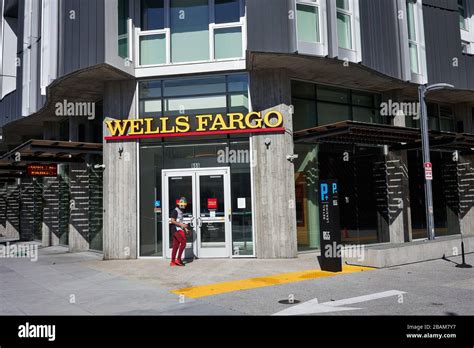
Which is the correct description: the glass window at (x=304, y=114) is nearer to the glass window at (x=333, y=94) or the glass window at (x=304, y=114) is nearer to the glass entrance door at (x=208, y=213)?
the glass window at (x=333, y=94)

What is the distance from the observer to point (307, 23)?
12969 mm

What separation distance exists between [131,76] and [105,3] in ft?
7.37

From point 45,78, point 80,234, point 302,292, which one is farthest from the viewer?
point 80,234

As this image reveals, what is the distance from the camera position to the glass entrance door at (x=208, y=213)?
13.7 meters

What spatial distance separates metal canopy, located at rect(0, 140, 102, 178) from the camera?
555 inches

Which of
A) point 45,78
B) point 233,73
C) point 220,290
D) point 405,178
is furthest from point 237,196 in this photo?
point 45,78

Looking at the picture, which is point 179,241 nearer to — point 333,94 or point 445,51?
point 333,94

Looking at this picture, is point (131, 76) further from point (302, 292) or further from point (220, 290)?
point (302, 292)

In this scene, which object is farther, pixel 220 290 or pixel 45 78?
pixel 45 78

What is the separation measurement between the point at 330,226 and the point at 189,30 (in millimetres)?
7770

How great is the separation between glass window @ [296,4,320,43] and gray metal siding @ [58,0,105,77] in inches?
225

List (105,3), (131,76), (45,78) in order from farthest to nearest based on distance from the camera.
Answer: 1. (45,78)
2. (131,76)
3. (105,3)

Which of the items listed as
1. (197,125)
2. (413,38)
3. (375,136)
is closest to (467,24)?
(413,38)

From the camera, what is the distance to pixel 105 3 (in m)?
13.2
